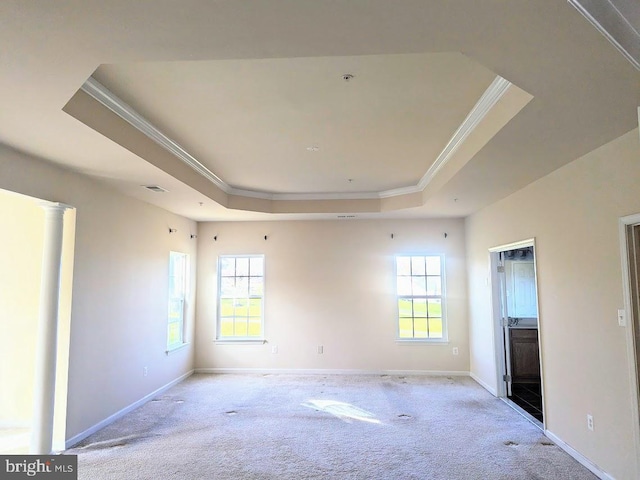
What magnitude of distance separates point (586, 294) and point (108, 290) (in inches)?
182

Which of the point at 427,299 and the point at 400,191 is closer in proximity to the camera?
the point at 400,191

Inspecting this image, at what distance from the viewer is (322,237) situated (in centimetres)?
701

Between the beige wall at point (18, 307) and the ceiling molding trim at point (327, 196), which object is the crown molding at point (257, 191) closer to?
the ceiling molding trim at point (327, 196)

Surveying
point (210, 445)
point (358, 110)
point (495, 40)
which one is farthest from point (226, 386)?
point (495, 40)

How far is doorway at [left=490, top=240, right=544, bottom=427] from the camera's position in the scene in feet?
→ 17.5

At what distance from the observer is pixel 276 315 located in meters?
6.93

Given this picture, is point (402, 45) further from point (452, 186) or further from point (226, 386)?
point (226, 386)

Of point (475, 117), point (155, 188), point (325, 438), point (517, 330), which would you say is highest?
point (475, 117)

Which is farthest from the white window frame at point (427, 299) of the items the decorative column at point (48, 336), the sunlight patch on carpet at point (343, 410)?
the decorative column at point (48, 336)

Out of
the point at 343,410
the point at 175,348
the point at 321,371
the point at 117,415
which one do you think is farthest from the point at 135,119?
the point at 321,371

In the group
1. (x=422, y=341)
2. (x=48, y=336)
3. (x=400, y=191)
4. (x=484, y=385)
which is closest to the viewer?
(x=48, y=336)

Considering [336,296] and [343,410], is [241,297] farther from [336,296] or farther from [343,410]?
[343,410]

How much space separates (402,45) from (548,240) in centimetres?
294

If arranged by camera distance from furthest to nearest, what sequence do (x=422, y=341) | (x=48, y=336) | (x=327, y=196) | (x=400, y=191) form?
(x=422, y=341), (x=327, y=196), (x=400, y=191), (x=48, y=336)
